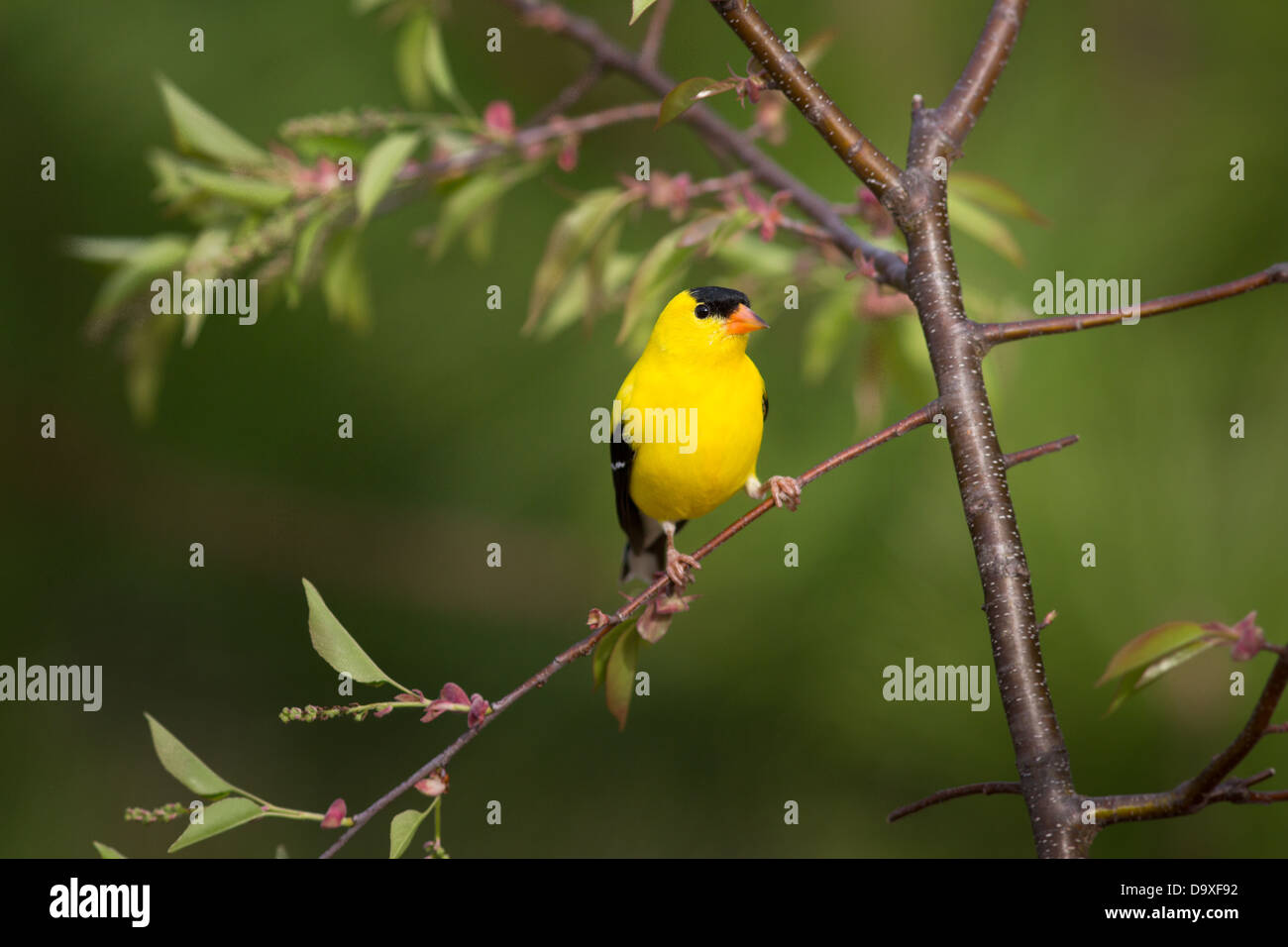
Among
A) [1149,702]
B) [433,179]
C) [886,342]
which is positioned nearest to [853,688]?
[1149,702]

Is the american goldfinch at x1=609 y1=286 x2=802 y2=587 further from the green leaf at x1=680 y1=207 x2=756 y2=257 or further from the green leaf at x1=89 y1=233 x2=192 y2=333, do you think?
the green leaf at x1=89 y1=233 x2=192 y2=333

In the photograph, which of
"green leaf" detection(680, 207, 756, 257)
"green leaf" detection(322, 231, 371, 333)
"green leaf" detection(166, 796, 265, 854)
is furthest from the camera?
"green leaf" detection(322, 231, 371, 333)

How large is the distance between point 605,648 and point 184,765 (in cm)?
30

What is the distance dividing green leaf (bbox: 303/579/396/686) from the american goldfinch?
0.51 metres

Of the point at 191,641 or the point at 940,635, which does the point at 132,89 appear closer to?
the point at 191,641

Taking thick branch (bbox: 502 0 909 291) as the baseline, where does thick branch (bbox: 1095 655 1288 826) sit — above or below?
below

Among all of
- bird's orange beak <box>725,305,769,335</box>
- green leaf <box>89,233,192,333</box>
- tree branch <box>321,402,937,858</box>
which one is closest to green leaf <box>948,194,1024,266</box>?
bird's orange beak <box>725,305,769,335</box>

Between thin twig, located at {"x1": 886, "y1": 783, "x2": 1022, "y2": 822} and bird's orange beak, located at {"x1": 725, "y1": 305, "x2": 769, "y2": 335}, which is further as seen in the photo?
bird's orange beak, located at {"x1": 725, "y1": 305, "x2": 769, "y2": 335}

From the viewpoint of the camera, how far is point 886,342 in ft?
4.60

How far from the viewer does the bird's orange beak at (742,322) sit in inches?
50.0

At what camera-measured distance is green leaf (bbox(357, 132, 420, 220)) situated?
113 cm

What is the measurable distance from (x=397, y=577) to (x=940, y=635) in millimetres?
1149

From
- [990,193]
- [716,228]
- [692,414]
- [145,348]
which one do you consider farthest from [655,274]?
[145,348]

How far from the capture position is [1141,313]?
69 cm
